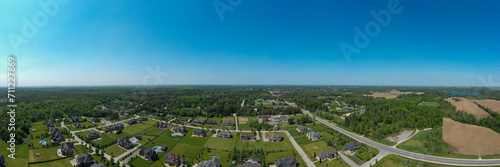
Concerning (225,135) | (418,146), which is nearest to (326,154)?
(418,146)

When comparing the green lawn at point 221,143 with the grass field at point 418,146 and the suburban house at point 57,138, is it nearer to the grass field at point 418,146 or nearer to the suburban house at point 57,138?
the suburban house at point 57,138

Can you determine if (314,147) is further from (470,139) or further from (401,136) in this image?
(470,139)

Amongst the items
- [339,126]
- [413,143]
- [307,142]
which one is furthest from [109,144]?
[413,143]

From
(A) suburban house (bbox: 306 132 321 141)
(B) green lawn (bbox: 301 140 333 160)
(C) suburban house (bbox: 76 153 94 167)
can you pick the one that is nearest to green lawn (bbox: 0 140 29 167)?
(C) suburban house (bbox: 76 153 94 167)

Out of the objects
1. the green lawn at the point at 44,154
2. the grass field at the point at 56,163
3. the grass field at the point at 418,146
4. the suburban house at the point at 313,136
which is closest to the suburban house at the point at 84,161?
the grass field at the point at 56,163

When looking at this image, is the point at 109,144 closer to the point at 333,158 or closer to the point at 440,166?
the point at 333,158

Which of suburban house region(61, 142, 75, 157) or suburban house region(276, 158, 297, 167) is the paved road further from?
suburban house region(61, 142, 75, 157)
